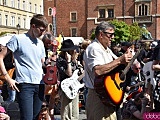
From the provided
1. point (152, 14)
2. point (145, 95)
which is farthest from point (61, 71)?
point (152, 14)

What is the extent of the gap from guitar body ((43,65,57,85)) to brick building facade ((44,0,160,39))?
6342 cm

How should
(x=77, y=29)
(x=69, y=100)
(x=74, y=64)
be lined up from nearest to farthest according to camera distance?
(x=69, y=100), (x=74, y=64), (x=77, y=29)

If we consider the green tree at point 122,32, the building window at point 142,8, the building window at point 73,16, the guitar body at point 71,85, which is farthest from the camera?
the building window at point 73,16

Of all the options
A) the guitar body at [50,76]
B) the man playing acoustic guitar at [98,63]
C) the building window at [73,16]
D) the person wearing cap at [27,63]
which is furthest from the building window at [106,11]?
the man playing acoustic guitar at [98,63]

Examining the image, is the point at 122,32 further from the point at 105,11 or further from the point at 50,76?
the point at 50,76

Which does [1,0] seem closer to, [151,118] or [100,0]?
[100,0]

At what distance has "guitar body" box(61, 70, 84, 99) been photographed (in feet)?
24.0

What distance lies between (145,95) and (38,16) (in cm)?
206

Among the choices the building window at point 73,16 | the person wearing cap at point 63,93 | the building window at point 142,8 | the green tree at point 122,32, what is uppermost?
the building window at point 142,8

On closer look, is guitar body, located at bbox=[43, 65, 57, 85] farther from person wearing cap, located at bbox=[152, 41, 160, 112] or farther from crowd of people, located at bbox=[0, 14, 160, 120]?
person wearing cap, located at bbox=[152, 41, 160, 112]

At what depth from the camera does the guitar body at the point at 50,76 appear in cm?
620

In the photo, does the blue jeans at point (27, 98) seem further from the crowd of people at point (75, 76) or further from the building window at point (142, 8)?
the building window at point (142, 8)

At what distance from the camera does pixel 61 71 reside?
7457 millimetres

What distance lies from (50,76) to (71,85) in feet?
3.98
